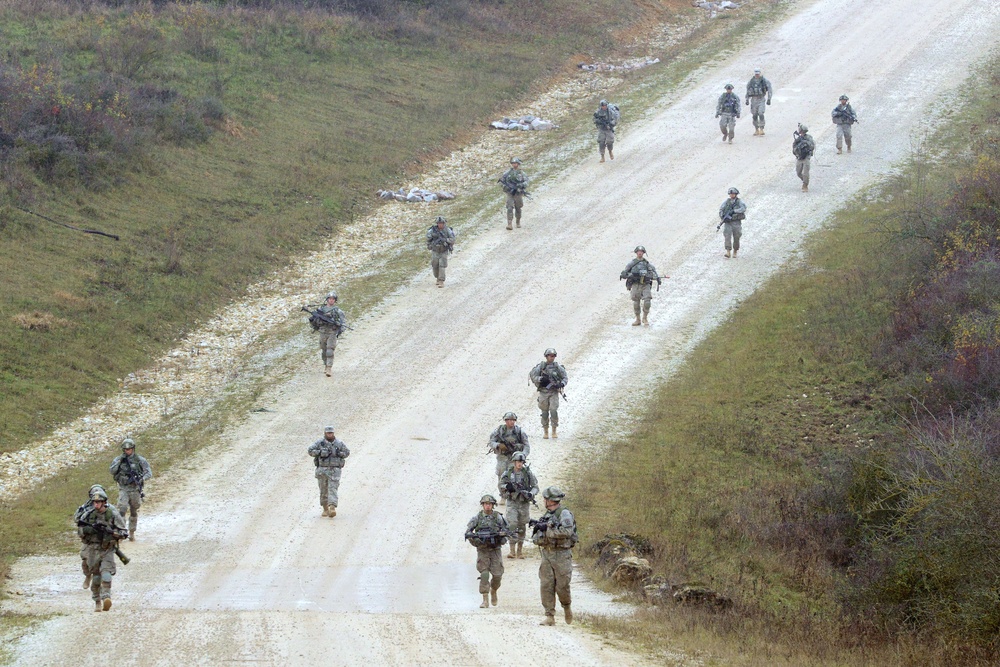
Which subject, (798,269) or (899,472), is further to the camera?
(798,269)

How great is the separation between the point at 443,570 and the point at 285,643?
3.31 m

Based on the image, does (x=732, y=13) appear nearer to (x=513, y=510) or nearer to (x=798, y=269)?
(x=798, y=269)

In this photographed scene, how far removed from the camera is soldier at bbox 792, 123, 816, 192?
33688 mm

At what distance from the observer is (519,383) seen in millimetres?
25734

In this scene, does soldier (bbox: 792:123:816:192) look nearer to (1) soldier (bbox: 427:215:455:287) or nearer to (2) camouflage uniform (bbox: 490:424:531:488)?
(1) soldier (bbox: 427:215:455:287)

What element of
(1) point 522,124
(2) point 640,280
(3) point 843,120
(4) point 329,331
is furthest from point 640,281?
(1) point 522,124

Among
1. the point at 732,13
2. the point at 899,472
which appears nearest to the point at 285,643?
the point at 899,472

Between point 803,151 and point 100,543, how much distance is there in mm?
22203

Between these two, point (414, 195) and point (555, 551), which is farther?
point (414, 195)

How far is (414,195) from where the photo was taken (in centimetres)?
3588

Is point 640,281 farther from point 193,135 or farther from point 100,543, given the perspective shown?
point 193,135

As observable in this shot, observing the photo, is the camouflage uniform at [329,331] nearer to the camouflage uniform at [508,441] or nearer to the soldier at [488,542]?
the camouflage uniform at [508,441]

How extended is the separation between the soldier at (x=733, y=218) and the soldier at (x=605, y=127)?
6256 mm

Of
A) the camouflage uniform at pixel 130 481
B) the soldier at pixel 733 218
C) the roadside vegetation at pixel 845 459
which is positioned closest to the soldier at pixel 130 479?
the camouflage uniform at pixel 130 481
